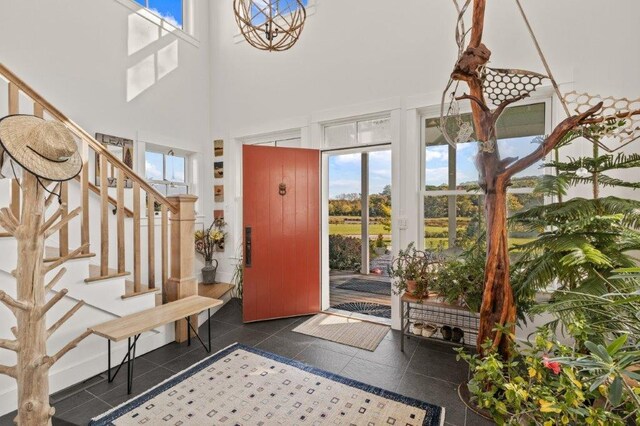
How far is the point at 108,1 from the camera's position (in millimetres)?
3441

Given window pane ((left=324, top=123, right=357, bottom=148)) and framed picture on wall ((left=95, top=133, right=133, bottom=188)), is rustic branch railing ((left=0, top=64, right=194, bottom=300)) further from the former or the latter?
window pane ((left=324, top=123, right=357, bottom=148))

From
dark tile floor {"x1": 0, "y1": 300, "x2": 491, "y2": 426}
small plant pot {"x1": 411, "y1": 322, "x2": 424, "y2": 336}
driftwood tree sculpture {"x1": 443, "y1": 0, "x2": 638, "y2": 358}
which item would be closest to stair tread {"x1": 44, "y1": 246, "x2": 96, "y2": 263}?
dark tile floor {"x1": 0, "y1": 300, "x2": 491, "y2": 426}

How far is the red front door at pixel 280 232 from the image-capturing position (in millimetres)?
3457

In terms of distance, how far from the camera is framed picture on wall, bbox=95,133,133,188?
10.9 feet

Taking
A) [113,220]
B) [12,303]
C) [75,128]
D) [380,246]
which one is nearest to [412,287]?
[12,303]

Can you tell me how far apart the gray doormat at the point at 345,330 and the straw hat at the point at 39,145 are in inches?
98.4

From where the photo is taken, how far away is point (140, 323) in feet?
7.41

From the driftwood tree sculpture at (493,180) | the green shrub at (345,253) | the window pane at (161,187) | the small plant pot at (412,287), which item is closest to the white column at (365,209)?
the green shrub at (345,253)

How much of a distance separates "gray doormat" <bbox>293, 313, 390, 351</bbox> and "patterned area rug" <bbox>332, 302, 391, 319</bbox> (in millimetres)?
281

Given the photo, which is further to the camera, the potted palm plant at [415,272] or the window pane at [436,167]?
the window pane at [436,167]

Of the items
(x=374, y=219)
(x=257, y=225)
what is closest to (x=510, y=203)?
(x=257, y=225)

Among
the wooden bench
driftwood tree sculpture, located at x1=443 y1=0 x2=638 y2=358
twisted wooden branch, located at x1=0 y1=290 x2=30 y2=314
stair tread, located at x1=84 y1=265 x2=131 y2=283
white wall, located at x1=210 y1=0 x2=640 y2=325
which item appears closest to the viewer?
twisted wooden branch, located at x1=0 y1=290 x2=30 y2=314

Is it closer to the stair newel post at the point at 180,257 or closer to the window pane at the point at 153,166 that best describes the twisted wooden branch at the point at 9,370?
the stair newel post at the point at 180,257

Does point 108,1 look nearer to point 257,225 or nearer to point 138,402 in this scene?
point 257,225
